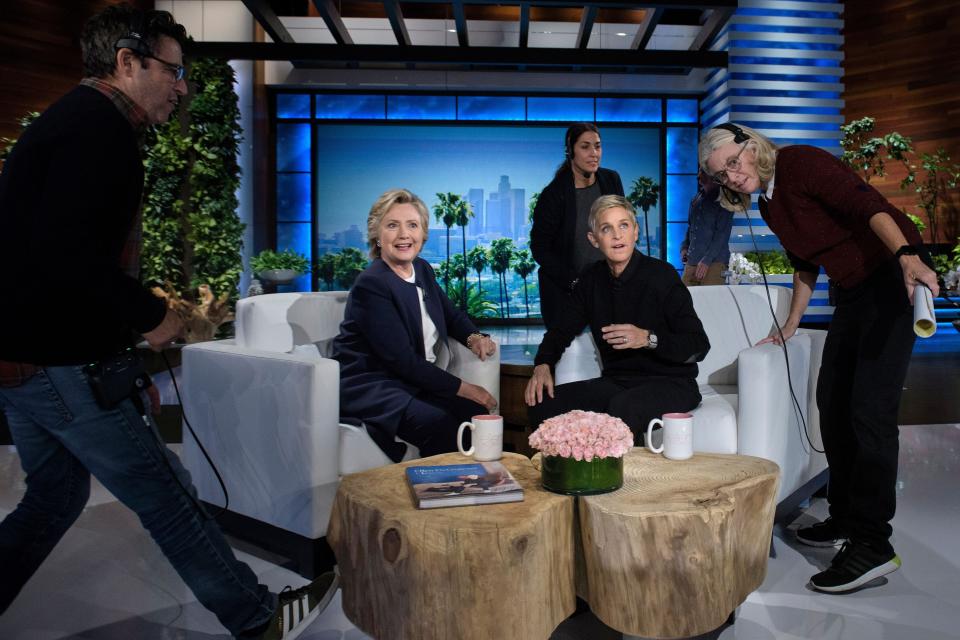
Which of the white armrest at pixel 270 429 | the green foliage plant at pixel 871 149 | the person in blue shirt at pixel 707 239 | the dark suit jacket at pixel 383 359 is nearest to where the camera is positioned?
the white armrest at pixel 270 429

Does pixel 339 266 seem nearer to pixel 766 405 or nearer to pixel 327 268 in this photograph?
pixel 327 268

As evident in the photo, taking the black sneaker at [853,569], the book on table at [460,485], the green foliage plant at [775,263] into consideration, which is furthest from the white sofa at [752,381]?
the green foliage plant at [775,263]

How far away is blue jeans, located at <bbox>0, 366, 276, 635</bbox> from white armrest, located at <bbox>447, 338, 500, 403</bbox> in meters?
1.59

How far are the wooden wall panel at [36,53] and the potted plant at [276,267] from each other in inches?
127

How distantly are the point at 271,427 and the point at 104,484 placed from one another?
37.2 inches

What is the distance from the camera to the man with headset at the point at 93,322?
1.58 metres

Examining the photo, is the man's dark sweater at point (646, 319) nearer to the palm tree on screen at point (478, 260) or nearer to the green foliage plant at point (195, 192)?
the green foliage plant at point (195, 192)

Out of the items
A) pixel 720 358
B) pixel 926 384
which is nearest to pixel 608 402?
pixel 720 358

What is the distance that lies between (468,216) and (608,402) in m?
10.7

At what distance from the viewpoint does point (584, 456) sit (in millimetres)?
1957

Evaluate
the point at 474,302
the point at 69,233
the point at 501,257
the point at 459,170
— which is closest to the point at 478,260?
the point at 501,257

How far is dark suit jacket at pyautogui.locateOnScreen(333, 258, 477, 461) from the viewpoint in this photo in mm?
2949

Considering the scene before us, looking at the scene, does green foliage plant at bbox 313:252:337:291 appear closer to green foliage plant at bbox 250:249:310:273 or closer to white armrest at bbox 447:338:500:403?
green foliage plant at bbox 250:249:310:273

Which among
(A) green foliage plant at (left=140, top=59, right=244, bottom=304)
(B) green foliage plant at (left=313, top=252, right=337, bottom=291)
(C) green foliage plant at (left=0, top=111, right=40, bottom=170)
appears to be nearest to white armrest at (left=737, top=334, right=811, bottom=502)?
(A) green foliage plant at (left=140, top=59, right=244, bottom=304)
